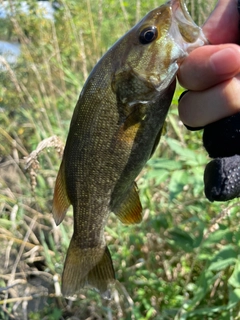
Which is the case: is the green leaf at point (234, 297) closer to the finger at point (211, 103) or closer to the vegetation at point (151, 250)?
the vegetation at point (151, 250)

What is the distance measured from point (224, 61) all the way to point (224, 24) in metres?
0.22

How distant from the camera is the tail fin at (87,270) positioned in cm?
140

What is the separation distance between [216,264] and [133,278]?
668 mm

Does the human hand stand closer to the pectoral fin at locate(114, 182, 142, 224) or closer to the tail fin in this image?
the pectoral fin at locate(114, 182, 142, 224)

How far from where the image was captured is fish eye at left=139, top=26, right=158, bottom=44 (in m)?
1.13

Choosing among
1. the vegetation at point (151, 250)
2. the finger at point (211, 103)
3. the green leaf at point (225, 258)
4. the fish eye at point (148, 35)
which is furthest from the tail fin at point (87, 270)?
the fish eye at point (148, 35)

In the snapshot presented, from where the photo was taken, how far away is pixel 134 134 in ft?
3.90

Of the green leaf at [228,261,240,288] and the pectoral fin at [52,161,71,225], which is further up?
the pectoral fin at [52,161,71,225]

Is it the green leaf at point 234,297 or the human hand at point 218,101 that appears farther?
the green leaf at point 234,297

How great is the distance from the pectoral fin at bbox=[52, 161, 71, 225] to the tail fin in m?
0.17

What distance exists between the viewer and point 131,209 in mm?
1317

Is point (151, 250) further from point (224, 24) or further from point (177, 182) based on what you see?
point (224, 24)

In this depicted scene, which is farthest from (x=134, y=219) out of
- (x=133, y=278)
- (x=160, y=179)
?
(x=133, y=278)

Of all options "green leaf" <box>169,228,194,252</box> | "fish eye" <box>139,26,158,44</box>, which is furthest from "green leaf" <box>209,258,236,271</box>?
"fish eye" <box>139,26,158,44</box>
